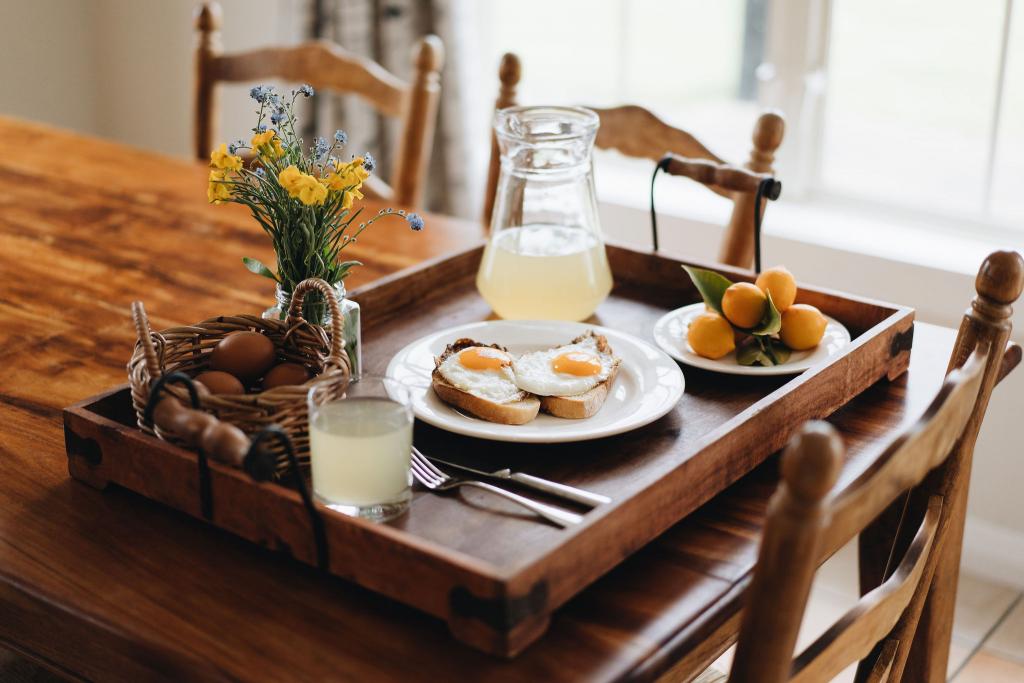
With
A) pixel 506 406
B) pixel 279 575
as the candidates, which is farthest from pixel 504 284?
pixel 279 575

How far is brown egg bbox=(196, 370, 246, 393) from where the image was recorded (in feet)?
3.37

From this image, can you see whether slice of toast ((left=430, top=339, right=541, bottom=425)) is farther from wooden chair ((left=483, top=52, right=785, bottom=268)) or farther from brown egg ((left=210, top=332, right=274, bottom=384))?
wooden chair ((left=483, top=52, right=785, bottom=268))

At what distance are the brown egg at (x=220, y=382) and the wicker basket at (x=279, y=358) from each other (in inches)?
1.1

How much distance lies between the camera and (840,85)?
8.87 feet

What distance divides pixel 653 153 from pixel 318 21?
5.03 ft

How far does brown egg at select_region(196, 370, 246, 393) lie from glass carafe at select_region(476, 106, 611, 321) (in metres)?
0.45

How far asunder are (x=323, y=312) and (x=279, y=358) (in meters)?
0.08

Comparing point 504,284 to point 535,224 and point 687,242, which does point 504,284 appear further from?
point 687,242

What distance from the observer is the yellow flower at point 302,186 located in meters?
1.09

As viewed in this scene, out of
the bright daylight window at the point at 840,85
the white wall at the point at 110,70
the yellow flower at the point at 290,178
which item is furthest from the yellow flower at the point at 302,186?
the white wall at the point at 110,70

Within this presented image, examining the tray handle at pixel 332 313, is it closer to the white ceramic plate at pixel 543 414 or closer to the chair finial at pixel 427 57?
the white ceramic plate at pixel 543 414

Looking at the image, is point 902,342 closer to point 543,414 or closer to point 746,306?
point 746,306

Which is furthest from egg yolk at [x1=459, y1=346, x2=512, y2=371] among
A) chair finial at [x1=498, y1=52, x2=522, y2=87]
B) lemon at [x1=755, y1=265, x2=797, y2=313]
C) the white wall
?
the white wall

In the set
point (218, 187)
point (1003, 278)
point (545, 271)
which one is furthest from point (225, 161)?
point (1003, 278)
